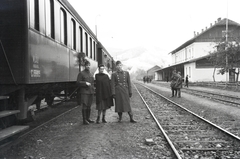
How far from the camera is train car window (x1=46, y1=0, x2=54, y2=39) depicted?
6.19 meters

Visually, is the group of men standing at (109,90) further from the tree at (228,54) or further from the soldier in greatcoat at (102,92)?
the tree at (228,54)

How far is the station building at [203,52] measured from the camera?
4056 cm

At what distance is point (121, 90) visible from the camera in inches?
309

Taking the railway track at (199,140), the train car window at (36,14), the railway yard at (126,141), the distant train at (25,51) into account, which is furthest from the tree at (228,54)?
the train car window at (36,14)

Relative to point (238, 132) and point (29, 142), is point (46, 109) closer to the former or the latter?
point (29, 142)

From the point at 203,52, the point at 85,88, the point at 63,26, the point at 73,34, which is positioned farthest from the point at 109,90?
the point at 203,52

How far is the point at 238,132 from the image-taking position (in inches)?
252

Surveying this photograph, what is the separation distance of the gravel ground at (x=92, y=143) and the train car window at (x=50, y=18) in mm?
2382

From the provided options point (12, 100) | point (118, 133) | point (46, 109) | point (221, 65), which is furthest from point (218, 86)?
point (12, 100)

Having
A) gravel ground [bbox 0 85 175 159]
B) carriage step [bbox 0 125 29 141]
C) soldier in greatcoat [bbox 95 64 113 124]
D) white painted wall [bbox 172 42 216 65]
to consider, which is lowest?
gravel ground [bbox 0 85 175 159]

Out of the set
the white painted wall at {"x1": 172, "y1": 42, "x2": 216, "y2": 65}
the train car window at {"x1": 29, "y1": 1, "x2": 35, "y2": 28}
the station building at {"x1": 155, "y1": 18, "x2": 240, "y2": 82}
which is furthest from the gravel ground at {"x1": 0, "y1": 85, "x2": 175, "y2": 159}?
the white painted wall at {"x1": 172, "y1": 42, "x2": 216, "y2": 65}

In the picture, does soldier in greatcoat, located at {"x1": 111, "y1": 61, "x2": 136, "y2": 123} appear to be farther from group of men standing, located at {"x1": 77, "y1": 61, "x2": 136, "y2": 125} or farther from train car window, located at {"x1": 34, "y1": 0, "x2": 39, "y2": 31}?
train car window, located at {"x1": 34, "y1": 0, "x2": 39, "y2": 31}

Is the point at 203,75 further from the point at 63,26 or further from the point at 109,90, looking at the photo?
the point at 63,26

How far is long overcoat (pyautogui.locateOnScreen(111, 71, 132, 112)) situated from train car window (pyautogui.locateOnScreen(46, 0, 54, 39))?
227 cm
